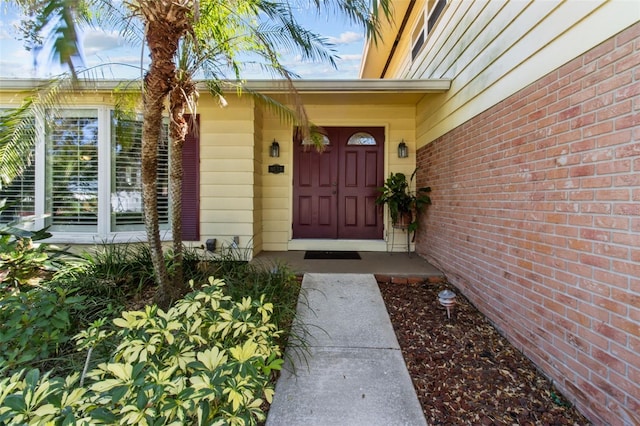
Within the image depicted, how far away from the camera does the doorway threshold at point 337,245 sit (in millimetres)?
5207

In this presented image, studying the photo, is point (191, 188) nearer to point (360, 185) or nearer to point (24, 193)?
point (24, 193)

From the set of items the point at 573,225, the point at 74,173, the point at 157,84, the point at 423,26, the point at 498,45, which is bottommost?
the point at 573,225

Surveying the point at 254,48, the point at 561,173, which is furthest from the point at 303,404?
the point at 254,48

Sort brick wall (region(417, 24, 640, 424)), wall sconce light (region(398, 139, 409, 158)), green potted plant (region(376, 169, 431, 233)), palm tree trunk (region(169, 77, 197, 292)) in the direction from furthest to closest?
wall sconce light (region(398, 139, 409, 158)) → green potted plant (region(376, 169, 431, 233)) → palm tree trunk (region(169, 77, 197, 292)) → brick wall (region(417, 24, 640, 424))

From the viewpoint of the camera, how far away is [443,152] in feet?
13.1

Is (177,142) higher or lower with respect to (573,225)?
higher

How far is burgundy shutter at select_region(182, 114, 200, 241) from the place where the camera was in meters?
4.47

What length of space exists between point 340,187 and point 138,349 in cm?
427

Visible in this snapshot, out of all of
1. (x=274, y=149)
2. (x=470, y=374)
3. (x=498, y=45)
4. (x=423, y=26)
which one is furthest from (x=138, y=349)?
(x=423, y=26)

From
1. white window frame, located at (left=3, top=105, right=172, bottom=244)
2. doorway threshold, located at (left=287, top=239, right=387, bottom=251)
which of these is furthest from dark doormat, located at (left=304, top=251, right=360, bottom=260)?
white window frame, located at (left=3, top=105, right=172, bottom=244)

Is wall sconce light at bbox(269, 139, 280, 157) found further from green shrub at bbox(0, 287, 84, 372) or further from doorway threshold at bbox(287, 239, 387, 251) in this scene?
green shrub at bbox(0, 287, 84, 372)

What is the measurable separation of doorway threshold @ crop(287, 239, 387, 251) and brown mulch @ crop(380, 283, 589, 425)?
2.14 metres

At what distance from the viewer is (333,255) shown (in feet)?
15.9

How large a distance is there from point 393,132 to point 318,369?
13.5 ft
